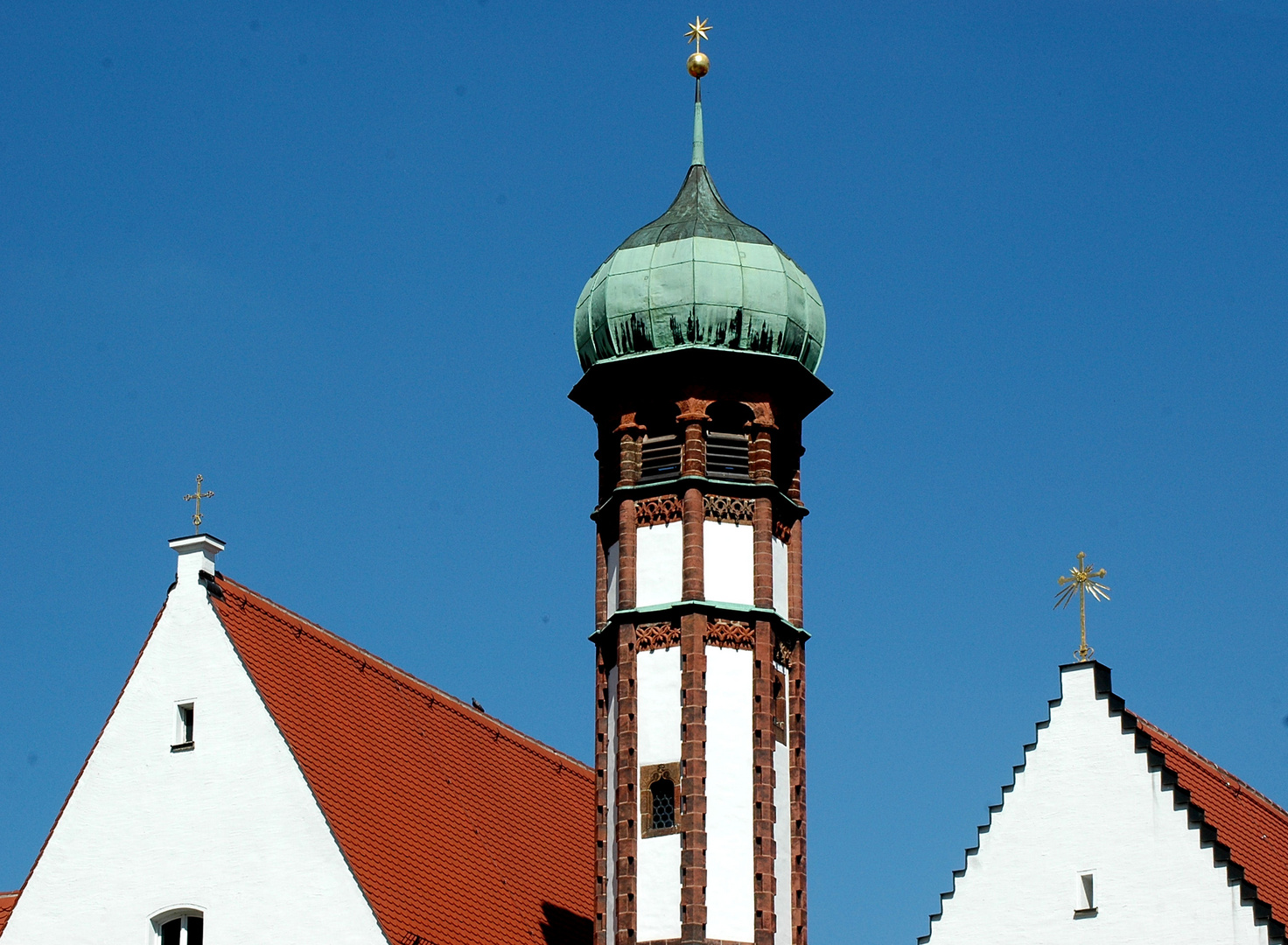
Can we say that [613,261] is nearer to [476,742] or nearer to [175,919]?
[476,742]

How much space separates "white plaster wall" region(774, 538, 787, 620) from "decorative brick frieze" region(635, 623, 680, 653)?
5.12 ft

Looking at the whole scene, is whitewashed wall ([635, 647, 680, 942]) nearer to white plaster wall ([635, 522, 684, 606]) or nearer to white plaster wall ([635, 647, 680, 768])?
white plaster wall ([635, 647, 680, 768])

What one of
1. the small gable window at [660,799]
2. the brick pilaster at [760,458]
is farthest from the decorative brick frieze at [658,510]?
the small gable window at [660,799]

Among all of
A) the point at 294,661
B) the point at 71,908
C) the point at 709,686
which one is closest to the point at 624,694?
the point at 709,686

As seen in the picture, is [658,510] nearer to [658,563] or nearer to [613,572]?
[658,563]

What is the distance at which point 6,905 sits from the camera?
4250 centimetres

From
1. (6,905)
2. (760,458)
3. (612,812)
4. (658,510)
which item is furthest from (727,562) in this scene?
(6,905)

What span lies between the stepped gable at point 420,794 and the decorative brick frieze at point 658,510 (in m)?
4.58

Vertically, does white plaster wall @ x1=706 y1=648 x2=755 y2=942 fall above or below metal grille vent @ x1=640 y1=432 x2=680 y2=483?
below

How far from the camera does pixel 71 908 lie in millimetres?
38938

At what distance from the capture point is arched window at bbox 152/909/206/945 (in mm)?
38188

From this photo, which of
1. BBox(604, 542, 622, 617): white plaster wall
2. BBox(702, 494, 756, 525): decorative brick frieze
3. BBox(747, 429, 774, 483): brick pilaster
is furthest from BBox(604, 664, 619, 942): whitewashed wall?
BBox(747, 429, 774, 483): brick pilaster

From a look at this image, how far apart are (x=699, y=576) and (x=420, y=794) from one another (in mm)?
4937

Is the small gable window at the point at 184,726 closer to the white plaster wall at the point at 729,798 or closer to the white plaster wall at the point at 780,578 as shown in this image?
the white plaster wall at the point at 729,798
